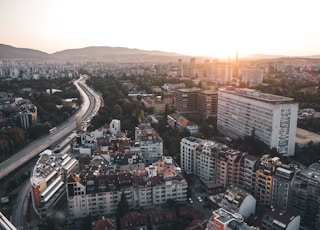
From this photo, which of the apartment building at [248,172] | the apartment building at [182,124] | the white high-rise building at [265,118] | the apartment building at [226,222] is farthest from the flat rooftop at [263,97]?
the apartment building at [226,222]

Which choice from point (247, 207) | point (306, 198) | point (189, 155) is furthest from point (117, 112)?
point (306, 198)

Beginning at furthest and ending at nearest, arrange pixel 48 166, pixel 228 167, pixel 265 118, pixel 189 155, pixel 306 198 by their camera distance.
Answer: pixel 265 118, pixel 189 155, pixel 228 167, pixel 48 166, pixel 306 198

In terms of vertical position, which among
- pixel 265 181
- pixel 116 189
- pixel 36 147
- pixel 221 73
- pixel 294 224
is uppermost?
pixel 221 73

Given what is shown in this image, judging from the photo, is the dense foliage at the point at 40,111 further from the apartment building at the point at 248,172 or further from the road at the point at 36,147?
the apartment building at the point at 248,172

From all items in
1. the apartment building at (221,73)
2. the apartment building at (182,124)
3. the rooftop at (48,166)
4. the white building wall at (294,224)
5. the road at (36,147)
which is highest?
the apartment building at (221,73)

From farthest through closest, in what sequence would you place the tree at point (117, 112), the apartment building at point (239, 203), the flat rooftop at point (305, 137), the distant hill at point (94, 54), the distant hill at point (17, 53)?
1. the distant hill at point (94, 54)
2. the distant hill at point (17, 53)
3. the tree at point (117, 112)
4. the flat rooftop at point (305, 137)
5. the apartment building at point (239, 203)

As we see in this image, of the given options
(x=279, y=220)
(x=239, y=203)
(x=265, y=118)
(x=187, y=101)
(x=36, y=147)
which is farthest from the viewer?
(x=187, y=101)

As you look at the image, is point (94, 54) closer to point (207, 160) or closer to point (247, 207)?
point (207, 160)
